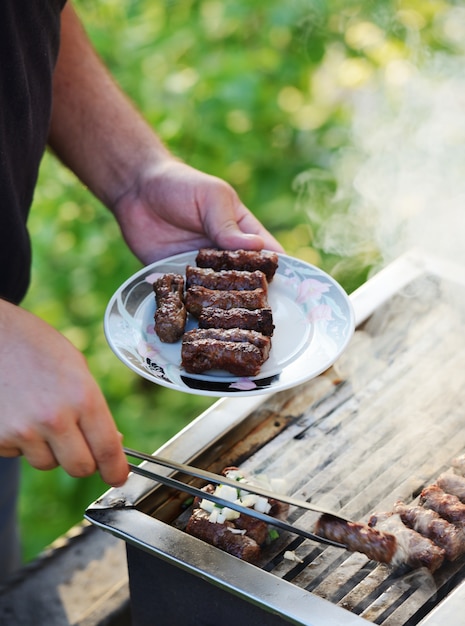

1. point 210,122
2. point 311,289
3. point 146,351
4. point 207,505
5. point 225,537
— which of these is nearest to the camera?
point 225,537

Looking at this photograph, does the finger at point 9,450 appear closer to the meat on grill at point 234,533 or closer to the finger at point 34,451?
the finger at point 34,451

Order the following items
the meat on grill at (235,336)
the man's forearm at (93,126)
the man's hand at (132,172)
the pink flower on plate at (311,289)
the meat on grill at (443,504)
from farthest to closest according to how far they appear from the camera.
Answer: the man's forearm at (93,126) → the man's hand at (132,172) → the pink flower on plate at (311,289) → the meat on grill at (235,336) → the meat on grill at (443,504)

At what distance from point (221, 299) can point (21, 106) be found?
3.34 feet

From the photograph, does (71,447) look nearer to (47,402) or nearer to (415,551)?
(47,402)

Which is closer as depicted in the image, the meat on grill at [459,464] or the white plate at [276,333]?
the white plate at [276,333]

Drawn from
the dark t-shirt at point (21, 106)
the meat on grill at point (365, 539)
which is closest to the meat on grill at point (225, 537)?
the meat on grill at point (365, 539)

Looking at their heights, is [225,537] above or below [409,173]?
below

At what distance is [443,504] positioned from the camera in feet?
8.07

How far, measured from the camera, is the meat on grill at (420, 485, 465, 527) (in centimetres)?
243

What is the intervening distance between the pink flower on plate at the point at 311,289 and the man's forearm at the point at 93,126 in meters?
A: 0.97

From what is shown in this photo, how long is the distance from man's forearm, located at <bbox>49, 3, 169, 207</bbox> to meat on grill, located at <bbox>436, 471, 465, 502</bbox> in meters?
1.82

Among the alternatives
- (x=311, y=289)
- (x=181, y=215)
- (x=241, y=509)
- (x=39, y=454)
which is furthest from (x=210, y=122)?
(x=39, y=454)

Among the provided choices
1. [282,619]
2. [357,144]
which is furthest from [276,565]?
[357,144]

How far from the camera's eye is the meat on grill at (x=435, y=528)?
2350mm
